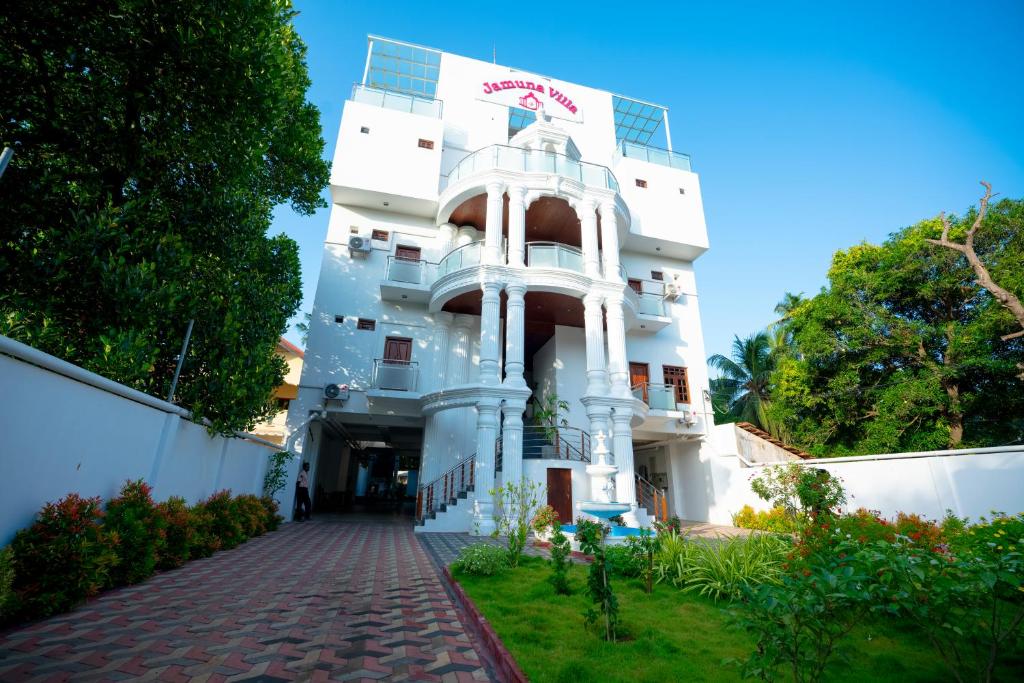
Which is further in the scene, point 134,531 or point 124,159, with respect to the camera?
point 124,159

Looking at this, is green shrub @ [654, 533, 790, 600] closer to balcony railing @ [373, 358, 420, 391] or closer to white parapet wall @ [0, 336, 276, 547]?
white parapet wall @ [0, 336, 276, 547]

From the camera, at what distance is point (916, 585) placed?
113 inches

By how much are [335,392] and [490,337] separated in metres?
5.75

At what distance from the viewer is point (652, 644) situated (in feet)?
12.9

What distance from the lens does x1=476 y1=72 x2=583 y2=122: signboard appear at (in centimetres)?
Answer: 2161

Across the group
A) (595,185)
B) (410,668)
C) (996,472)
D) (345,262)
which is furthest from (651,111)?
(410,668)

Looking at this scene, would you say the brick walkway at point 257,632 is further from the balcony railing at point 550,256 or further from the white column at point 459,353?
the balcony railing at point 550,256

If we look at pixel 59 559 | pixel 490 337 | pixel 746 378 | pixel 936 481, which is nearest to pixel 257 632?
pixel 59 559

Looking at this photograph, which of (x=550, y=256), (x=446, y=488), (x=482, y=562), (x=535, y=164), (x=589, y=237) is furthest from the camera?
(x=535, y=164)

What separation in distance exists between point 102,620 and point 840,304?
22.5 metres

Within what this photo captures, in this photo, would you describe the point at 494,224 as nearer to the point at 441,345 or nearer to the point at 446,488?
the point at 441,345

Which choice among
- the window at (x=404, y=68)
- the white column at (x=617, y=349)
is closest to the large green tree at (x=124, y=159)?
the white column at (x=617, y=349)

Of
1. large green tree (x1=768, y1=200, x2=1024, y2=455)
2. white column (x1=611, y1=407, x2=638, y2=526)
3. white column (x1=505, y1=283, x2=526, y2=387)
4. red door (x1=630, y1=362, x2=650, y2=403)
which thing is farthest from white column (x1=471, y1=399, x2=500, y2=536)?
large green tree (x1=768, y1=200, x2=1024, y2=455)

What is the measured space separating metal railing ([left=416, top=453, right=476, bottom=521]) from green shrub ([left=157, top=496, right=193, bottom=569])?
257 inches
